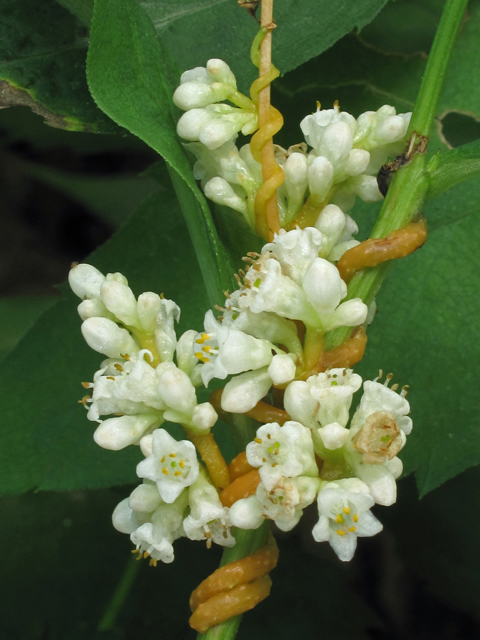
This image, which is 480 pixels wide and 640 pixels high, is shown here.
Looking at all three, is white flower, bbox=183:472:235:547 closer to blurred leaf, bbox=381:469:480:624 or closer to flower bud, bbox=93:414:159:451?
flower bud, bbox=93:414:159:451

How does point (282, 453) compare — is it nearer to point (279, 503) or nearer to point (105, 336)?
point (279, 503)

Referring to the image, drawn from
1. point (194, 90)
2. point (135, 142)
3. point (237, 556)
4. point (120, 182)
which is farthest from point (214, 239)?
point (120, 182)

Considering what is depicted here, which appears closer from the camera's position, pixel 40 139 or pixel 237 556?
pixel 237 556

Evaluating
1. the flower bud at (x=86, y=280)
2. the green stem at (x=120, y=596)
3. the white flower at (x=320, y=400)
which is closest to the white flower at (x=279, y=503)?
the white flower at (x=320, y=400)

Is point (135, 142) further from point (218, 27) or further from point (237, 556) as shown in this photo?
point (237, 556)

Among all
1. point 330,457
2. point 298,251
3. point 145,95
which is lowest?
point 330,457

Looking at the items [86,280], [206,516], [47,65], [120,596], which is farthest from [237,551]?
[120,596]
